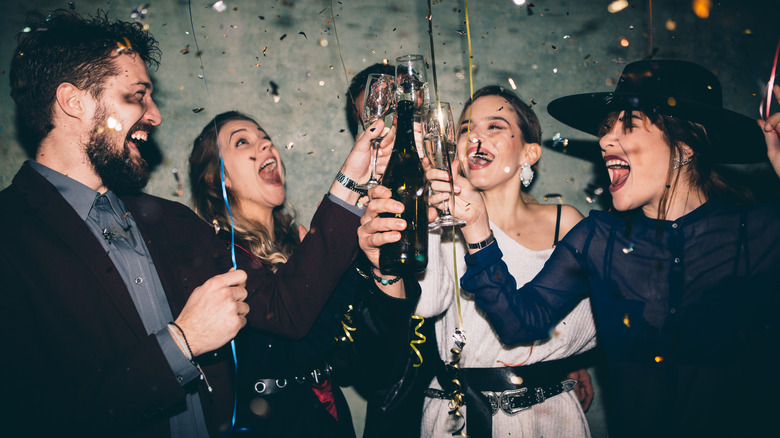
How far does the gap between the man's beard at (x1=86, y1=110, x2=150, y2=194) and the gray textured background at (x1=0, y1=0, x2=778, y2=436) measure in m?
1.21

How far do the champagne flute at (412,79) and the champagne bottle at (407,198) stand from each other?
0.14ft

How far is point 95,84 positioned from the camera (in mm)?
1552

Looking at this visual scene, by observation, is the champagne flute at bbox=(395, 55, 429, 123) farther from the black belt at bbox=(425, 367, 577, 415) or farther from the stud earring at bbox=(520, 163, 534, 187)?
the black belt at bbox=(425, 367, 577, 415)

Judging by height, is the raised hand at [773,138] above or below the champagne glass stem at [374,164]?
below

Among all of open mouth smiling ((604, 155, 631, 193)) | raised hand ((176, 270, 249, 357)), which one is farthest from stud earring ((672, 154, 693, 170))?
raised hand ((176, 270, 249, 357))

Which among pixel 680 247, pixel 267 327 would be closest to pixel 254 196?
pixel 267 327

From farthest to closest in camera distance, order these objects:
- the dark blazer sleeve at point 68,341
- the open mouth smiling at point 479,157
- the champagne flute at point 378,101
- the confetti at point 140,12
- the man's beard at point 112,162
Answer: the confetti at point 140,12 < the open mouth smiling at point 479,157 < the man's beard at point 112,162 < the champagne flute at point 378,101 < the dark blazer sleeve at point 68,341

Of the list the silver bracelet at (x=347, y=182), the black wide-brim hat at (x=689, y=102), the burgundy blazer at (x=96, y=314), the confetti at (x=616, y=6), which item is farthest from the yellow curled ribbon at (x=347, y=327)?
the confetti at (x=616, y=6)

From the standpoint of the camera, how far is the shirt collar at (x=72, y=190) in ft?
4.73

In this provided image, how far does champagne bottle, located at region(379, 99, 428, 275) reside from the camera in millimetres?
1431

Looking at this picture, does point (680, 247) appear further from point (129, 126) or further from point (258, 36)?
point (258, 36)

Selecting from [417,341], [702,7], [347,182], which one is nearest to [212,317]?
[347,182]

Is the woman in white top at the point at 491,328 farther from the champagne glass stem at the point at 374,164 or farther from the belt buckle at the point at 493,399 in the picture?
the champagne glass stem at the point at 374,164

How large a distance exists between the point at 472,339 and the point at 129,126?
74.0 inches
